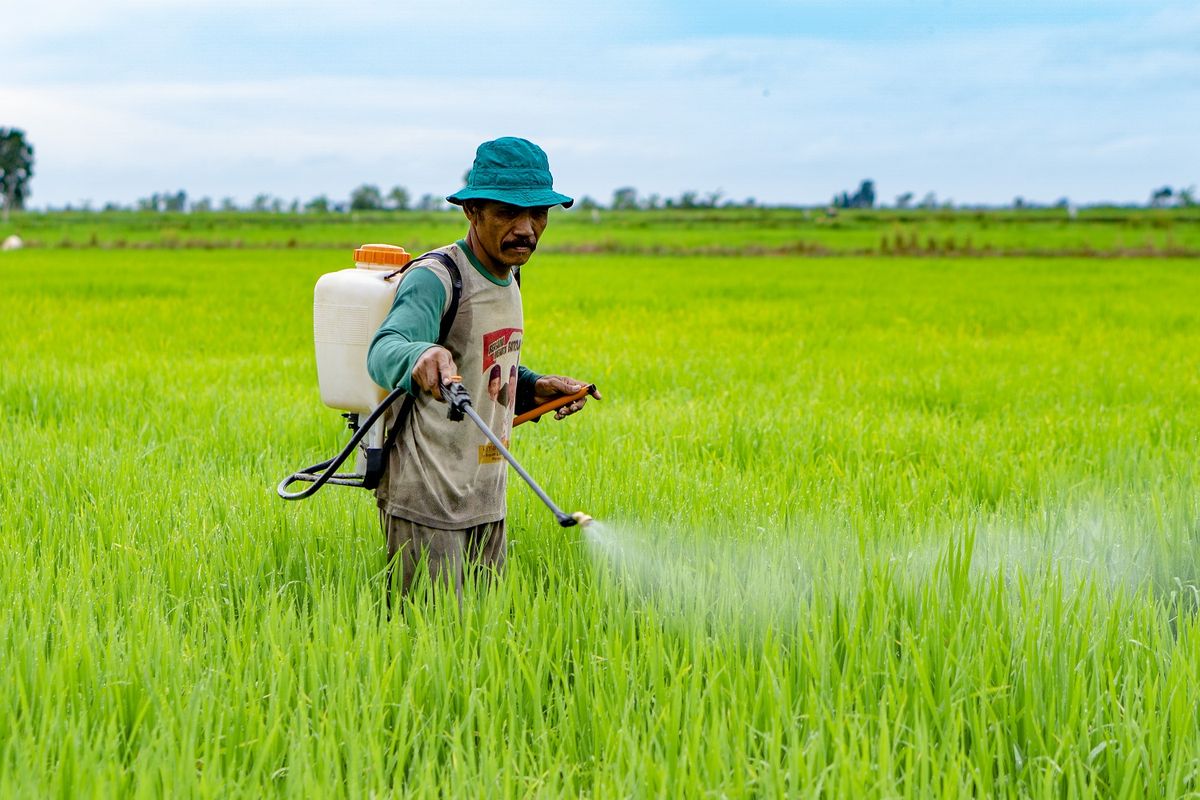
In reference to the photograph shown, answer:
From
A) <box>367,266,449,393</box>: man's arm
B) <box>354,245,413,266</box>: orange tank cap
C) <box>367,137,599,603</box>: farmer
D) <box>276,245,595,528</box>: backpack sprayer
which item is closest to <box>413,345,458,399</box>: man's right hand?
<box>367,266,449,393</box>: man's arm

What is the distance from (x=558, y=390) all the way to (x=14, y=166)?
10257 centimetres

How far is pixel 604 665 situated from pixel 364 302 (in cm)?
105

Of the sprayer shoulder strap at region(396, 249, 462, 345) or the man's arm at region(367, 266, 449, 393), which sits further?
the sprayer shoulder strap at region(396, 249, 462, 345)

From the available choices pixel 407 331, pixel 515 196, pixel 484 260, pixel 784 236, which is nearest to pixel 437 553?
pixel 407 331

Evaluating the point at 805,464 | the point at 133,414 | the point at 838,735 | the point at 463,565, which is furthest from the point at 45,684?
the point at 133,414

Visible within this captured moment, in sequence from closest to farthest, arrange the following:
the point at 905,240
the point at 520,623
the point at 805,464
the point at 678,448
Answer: the point at 520,623
the point at 805,464
the point at 678,448
the point at 905,240

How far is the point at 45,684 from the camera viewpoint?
80.3 inches

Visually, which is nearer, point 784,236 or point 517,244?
point 517,244

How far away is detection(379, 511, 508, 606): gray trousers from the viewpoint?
102 inches

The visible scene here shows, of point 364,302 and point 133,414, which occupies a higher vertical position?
point 364,302

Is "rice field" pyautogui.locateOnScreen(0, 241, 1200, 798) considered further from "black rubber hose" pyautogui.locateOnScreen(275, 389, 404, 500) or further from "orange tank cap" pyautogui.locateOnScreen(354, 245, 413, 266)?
"orange tank cap" pyautogui.locateOnScreen(354, 245, 413, 266)

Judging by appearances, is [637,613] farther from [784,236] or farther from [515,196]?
[784,236]

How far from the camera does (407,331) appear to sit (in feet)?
7.63

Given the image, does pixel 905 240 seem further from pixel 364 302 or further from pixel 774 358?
pixel 364 302
